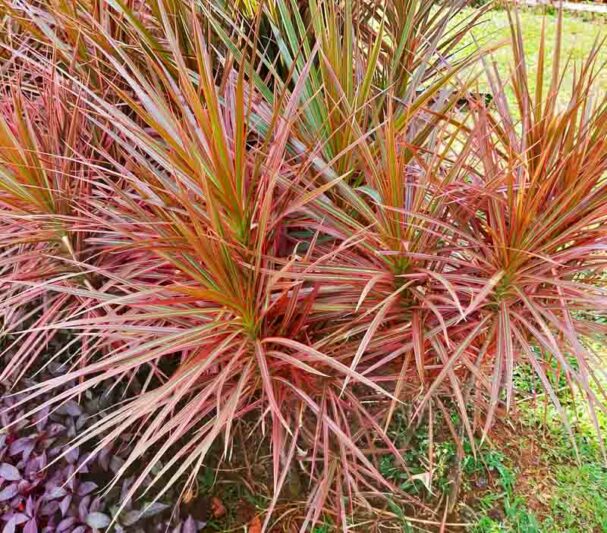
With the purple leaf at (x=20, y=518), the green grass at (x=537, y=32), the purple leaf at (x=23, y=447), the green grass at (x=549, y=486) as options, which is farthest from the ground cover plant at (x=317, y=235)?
the green grass at (x=537, y=32)

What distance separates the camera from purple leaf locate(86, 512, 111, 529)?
1.41m

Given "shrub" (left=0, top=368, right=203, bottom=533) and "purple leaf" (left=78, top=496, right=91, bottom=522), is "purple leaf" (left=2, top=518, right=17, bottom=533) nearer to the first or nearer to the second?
"shrub" (left=0, top=368, right=203, bottom=533)

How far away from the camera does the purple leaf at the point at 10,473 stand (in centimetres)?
148

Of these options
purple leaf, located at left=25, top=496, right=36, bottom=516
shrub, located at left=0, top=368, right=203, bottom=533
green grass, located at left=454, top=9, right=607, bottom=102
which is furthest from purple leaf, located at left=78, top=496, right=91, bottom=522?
green grass, located at left=454, top=9, right=607, bottom=102

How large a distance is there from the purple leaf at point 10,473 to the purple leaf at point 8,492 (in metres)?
0.02

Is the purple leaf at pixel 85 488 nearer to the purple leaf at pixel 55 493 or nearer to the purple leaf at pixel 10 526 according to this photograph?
the purple leaf at pixel 55 493

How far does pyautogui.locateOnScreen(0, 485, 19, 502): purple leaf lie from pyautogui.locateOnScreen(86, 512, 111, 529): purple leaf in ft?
0.66

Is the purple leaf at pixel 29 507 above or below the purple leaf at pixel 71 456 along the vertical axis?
below

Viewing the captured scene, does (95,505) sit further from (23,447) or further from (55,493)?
(23,447)

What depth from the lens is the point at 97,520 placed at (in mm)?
1411

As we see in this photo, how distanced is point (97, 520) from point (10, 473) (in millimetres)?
263

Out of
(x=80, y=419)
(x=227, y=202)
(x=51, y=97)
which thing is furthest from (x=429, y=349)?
(x=51, y=97)

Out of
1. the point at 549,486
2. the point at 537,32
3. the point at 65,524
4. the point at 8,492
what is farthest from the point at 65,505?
the point at 537,32

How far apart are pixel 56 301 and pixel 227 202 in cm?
70
